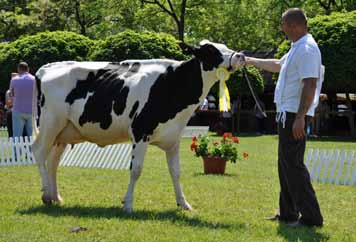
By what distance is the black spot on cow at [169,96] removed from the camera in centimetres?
816

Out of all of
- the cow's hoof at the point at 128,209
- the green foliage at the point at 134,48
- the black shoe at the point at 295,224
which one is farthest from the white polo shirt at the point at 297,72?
the green foliage at the point at 134,48

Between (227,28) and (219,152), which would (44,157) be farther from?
(227,28)

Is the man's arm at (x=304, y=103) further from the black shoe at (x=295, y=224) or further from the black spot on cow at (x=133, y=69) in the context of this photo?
the black spot on cow at (x=133, y=69)

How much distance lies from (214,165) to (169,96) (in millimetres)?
4741

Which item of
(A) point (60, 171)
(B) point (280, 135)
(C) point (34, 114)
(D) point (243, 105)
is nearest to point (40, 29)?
(D) point (243, 105)

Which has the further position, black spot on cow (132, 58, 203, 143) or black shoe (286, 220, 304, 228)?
black spot on cow (132, 58, 203, 143)

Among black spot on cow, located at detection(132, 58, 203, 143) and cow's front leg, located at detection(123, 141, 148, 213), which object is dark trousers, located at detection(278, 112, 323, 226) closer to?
black spot on cow, located at detection(132, 58, 203, 143)

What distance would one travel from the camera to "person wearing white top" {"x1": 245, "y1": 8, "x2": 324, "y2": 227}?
690 centimetres

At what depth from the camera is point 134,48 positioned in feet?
87.9

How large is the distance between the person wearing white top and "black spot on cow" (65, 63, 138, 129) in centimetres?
229

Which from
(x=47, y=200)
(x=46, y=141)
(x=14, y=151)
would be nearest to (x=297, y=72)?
(x=46, y=141)

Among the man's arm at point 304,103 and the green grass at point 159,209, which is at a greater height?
the man's arm at point 304,103

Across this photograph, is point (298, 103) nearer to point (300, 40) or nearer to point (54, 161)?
point (300, 40)

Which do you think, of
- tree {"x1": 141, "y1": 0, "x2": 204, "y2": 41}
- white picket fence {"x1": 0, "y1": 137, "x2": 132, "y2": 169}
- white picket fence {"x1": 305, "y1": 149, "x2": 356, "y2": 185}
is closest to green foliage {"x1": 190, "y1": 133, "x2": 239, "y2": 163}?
white picket fence {"x1": 305, "y1": 149, "x2": 356, "y2": 185}
